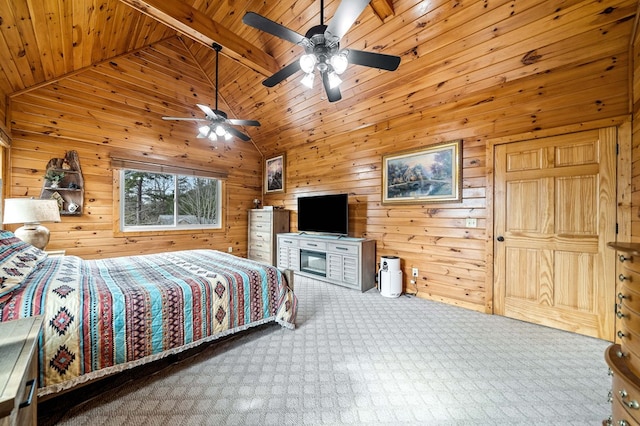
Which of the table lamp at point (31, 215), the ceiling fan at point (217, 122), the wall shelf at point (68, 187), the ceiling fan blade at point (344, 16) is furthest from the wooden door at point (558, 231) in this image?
the wall shelf at point (68, 187)

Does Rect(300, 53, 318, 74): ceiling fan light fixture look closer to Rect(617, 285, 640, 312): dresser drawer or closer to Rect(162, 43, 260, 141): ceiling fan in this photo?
Rect(162, 43, 260, 141): ceiling fan

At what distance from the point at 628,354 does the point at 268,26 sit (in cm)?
261

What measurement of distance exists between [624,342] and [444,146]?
8.83 ft

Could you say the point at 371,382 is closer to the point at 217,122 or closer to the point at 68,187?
the point at 217,122

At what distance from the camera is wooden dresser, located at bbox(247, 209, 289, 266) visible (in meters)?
5.13

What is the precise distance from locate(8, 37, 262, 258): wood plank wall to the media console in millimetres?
1757

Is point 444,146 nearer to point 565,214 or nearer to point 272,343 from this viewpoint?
point 565,214

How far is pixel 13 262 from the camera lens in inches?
68.0

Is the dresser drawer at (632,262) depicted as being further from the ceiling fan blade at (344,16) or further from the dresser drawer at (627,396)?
the ceiling fan blade at (344,16)

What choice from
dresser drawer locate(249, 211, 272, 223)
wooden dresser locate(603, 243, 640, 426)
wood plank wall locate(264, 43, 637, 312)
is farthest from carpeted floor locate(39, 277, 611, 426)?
dresser drawer locate(249, 211, 272, 223)

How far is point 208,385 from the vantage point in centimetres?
174

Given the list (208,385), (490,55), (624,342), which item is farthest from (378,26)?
(208,385)

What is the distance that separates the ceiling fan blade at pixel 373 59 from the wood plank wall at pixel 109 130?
3.90 metres

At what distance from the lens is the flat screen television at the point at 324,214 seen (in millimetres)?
4137
